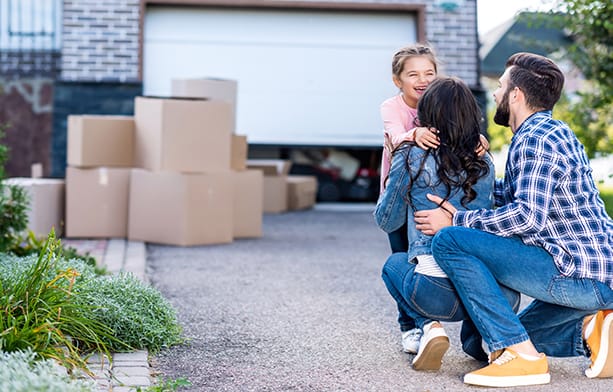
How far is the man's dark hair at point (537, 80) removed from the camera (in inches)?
147

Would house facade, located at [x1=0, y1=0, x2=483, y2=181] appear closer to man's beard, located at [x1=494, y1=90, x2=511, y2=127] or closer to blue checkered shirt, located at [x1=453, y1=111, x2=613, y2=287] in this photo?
man's beard, located at [x1=494, y1=90, x2=511, y2=127]

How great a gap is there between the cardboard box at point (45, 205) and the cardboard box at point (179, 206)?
64cm

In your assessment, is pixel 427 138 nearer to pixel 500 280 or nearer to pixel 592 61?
pixel 500 280

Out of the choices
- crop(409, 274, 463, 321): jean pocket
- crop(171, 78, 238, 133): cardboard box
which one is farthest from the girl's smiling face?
crop(171, 78, 238, 133): cardboard box

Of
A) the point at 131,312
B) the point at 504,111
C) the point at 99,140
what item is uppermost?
the point at 504,111

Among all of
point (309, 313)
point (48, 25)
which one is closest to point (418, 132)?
point (309, 313)

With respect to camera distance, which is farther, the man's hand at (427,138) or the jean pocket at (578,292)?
the man's hand at (427,138)

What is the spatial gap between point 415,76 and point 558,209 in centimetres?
91

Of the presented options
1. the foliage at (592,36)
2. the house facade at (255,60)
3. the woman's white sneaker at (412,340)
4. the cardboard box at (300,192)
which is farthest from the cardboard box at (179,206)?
the woman's white sneaker at (412,340)

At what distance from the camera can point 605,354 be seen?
376cm

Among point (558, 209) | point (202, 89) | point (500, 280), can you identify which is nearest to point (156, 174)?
point (202, 89)

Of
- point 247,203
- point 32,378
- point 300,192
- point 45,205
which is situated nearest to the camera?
point 32,378

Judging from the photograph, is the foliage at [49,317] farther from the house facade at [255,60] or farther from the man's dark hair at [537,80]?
the house facade at [255,60]

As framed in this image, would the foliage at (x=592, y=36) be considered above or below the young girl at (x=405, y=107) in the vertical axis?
above
